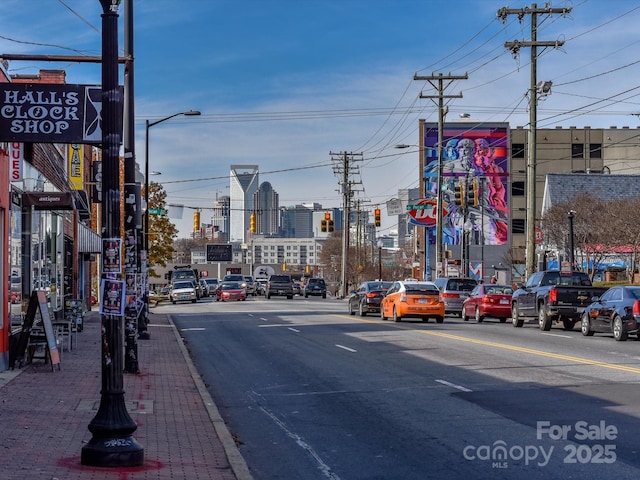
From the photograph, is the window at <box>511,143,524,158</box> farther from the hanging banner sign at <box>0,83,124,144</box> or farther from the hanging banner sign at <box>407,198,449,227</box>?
the hanging banner sign at <box>0,83,124,144</box>

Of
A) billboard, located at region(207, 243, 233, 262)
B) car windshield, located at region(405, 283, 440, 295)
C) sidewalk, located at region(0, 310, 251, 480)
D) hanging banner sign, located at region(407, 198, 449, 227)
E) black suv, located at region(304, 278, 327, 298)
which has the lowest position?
black suv, located at region(304, 278, 327, 298)

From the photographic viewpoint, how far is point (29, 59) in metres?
17.6

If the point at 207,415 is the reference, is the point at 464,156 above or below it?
above

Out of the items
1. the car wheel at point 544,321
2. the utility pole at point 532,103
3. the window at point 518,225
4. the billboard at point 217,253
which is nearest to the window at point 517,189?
the window at point 518,225

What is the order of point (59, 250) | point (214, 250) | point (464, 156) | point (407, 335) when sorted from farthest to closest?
point (214, 250), point (464, 156), point (59, 250), point (407, 335)

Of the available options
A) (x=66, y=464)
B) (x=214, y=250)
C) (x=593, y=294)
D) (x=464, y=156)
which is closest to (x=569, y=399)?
(x=66, y=464)

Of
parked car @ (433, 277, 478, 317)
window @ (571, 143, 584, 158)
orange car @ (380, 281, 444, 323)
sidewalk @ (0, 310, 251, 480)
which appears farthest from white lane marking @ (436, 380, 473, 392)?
window @ (571, 143, 584, 158)

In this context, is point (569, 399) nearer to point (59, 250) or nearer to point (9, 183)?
point (9, 183)

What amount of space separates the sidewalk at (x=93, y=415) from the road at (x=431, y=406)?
424 millimetres

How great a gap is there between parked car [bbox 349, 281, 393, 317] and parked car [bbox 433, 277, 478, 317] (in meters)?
3.12

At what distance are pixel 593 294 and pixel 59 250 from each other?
17.0m

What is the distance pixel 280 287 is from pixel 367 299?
1358 inches

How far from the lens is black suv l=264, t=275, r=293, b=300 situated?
74.6m

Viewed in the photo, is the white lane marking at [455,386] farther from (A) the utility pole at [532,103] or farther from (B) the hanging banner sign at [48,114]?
(A) the utility pole at [532,103]
